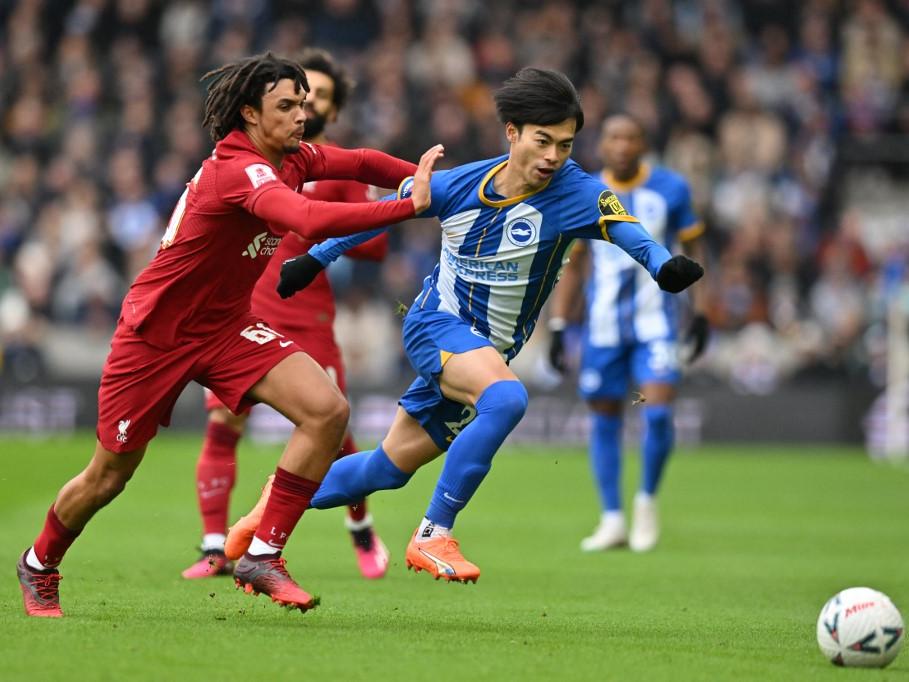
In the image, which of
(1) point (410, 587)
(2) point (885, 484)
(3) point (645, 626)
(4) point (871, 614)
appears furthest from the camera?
(2) point (885, 484)

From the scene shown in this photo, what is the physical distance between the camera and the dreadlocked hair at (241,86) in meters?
6.34

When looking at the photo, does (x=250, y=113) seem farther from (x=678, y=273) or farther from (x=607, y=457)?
(x=607, y=457)

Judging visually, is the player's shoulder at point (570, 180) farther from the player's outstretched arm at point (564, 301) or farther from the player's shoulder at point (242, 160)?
the player's outstretched arm at point (564, 301)

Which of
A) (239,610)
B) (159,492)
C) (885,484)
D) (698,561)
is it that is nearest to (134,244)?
(159,492)

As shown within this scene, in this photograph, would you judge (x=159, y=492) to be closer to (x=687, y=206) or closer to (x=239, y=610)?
(x=687, y=206)

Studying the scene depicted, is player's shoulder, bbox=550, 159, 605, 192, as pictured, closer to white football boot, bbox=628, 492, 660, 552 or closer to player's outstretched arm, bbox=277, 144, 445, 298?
player's outstretched arm, bbox=277, 144, 445, 298

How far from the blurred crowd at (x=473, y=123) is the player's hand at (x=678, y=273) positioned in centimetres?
1335

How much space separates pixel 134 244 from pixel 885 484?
10.2 m

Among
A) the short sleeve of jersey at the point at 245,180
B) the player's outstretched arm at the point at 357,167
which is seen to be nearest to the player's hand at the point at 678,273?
the player's outstretched arm at the point at 357,167

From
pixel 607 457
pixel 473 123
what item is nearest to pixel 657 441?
pixel 607 457

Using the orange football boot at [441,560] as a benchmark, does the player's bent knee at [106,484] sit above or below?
above

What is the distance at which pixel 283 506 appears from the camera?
6422 millimetres

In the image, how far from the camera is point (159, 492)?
13.7 metres

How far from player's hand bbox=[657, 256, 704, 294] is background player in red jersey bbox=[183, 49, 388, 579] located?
2532 millimetres
